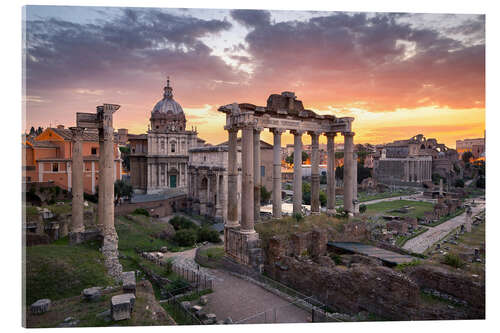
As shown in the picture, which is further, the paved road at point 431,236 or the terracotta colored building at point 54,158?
the terracotta colored building at point 54,158

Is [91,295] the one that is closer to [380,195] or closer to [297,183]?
[297,183]

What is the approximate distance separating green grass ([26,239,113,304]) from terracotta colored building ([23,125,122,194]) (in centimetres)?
2043

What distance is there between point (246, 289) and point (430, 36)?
11115mm

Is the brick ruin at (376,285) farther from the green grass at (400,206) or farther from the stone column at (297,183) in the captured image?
the green grass at (400,206)

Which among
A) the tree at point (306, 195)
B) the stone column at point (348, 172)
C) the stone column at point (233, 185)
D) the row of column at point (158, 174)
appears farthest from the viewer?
the tree at point (306, 195)

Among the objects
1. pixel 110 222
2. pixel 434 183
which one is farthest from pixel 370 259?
pixel 434 183

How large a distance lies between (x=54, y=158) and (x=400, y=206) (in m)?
44.1

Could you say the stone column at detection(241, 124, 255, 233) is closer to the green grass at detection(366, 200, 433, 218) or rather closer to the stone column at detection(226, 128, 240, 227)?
the stone column at detection(226, 128, 240, 227)

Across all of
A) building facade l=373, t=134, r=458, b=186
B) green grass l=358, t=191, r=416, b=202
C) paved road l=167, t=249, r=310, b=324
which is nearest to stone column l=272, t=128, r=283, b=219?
paved road l=167, t=249, r=310, b=324

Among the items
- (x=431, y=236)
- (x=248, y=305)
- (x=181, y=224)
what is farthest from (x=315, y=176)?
(x=431, y=236)

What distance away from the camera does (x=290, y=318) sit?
934cm

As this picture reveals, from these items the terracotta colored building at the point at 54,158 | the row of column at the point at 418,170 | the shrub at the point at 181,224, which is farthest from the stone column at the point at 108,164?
the row of column at the point at 418,170

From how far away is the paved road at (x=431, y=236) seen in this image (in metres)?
Result: 24.8

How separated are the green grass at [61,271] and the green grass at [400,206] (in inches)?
1365
